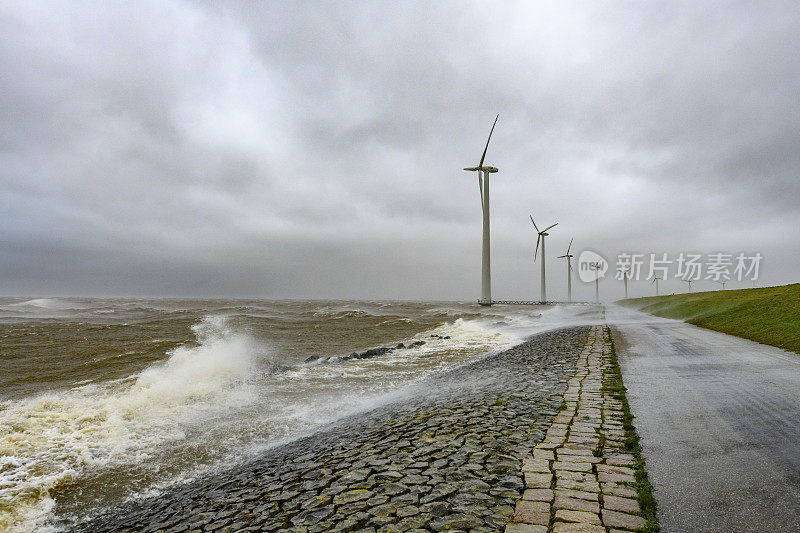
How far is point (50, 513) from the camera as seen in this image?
7816 mm

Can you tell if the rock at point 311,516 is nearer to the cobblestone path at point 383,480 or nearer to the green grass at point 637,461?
the cobblestone path at point 383,480

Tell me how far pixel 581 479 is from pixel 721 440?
3.17 meters

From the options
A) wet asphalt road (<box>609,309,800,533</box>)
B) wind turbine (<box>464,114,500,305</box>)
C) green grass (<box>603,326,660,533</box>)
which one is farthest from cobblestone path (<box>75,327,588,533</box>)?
wind turbine (<box>464,114,500,305</box>)

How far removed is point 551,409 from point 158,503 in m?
7.81

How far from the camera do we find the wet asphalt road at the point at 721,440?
15.6ft

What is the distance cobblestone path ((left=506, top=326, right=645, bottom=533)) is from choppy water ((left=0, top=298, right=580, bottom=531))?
6.41 metres

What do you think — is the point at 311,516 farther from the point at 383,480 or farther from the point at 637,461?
the point at 637,461

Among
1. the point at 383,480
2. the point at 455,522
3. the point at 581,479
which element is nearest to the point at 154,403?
the point at 383,480

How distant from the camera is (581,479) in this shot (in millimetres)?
5715

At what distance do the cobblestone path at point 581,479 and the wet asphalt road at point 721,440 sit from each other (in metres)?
0.38

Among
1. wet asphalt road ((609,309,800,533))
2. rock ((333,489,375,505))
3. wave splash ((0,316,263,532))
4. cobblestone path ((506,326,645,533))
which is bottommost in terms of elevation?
wave splash ((0,316,263,532))

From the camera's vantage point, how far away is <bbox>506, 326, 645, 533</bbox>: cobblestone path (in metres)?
4.66

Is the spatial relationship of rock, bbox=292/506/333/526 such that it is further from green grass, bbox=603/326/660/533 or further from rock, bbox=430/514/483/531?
green grass, bbox=603/326/660/533

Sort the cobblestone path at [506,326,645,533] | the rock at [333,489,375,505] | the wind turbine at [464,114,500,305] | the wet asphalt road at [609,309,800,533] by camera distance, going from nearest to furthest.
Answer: the cobblestone path at [506,326,645,533]
the wet asphalt road at [609,309,800,533]
the rock at [333,489,375,505]
the wind turbine at [464,114,500,305]
